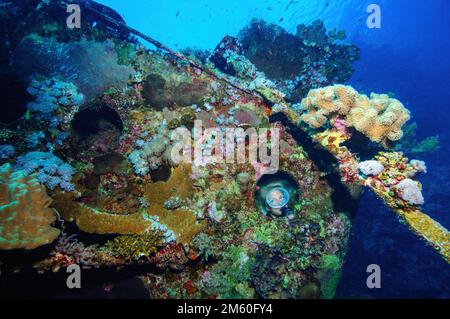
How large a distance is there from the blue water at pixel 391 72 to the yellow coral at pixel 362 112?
567cm

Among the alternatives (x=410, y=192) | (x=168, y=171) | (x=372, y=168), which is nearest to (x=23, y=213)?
(x=168, y=171)

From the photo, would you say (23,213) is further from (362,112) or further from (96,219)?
(362,112)

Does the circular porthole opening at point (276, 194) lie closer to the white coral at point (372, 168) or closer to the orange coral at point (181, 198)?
the white coral at point (372, 168)

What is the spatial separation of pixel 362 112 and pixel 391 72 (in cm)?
3313

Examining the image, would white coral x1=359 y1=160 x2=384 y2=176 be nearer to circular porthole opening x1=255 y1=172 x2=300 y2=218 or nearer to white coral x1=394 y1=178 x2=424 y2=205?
white coral x1=394 y1=178 x2=424 y2=205

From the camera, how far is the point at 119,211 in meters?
5.82

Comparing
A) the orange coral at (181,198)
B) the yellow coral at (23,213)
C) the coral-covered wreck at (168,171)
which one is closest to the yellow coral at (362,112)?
the coral-covered wreck at (168,171)

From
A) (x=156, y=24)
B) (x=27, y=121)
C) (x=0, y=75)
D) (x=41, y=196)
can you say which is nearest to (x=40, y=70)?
(x=0, y=75)

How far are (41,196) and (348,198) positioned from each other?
6908 mm

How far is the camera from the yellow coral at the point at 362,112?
613 cm

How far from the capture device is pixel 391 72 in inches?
1284

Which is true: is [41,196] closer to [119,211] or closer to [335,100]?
[119,211]

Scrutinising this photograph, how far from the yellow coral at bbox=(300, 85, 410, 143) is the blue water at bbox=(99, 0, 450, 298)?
5.67 metres

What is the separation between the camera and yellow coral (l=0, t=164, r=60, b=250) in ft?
14.3
